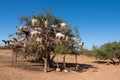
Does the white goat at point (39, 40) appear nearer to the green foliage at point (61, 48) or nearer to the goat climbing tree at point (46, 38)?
the goat climbing tree at point (46, 38)

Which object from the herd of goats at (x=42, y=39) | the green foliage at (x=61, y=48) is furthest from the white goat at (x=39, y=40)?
the green foliage at (x=61, y=48)

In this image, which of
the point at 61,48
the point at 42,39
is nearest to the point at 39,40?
the point at 42,39

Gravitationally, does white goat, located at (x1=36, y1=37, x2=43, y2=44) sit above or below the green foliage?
above

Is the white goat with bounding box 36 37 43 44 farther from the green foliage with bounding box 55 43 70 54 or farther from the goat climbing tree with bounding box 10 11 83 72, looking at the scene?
the green foliage with bounding box 55 43 70 54

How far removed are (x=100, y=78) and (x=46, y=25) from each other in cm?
677

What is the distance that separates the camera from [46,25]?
21469mm

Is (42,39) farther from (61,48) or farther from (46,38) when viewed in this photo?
(61,48)

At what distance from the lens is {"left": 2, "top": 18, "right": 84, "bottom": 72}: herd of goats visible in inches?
823

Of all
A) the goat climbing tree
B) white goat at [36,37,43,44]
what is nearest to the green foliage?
the goat climbing tree

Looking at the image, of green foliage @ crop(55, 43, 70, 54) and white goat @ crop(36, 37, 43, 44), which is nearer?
white goat @ crop(36, 37, 43, 44)

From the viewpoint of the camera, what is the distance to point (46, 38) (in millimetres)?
21125

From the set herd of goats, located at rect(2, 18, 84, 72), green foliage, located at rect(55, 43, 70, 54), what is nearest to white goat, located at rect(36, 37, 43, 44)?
herd of goats, located at rect(2, 18, 84, 72)

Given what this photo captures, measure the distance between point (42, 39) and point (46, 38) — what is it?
52 centimetres

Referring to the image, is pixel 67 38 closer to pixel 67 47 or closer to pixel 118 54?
pixel 67 47
